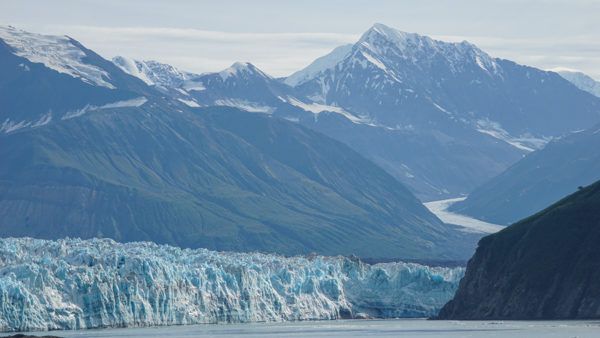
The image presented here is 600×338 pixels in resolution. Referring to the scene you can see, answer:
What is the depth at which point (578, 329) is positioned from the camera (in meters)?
156

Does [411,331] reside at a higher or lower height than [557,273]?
lower

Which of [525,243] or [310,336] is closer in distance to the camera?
[310,336]

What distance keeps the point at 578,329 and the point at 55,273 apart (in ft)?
228

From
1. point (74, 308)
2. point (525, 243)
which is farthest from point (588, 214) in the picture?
point (74, 308)

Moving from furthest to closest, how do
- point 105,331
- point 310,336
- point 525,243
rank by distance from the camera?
point 525,243 → point 105,331 → point 310,336

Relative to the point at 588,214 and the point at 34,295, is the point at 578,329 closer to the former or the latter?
the point at 588,214

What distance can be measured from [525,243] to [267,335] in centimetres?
4147

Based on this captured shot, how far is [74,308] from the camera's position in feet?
625

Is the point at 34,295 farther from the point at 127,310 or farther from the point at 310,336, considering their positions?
the point at 310,336

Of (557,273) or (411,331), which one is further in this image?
(557,273)

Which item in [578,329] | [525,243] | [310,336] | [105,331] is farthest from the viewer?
[525,243]

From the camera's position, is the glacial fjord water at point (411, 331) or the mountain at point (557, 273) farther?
the mountain at point (557, 273)

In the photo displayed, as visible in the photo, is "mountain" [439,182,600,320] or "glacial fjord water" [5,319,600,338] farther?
"mountain" [439,182,600,320]

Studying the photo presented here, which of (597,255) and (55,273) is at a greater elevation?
(597,255)
